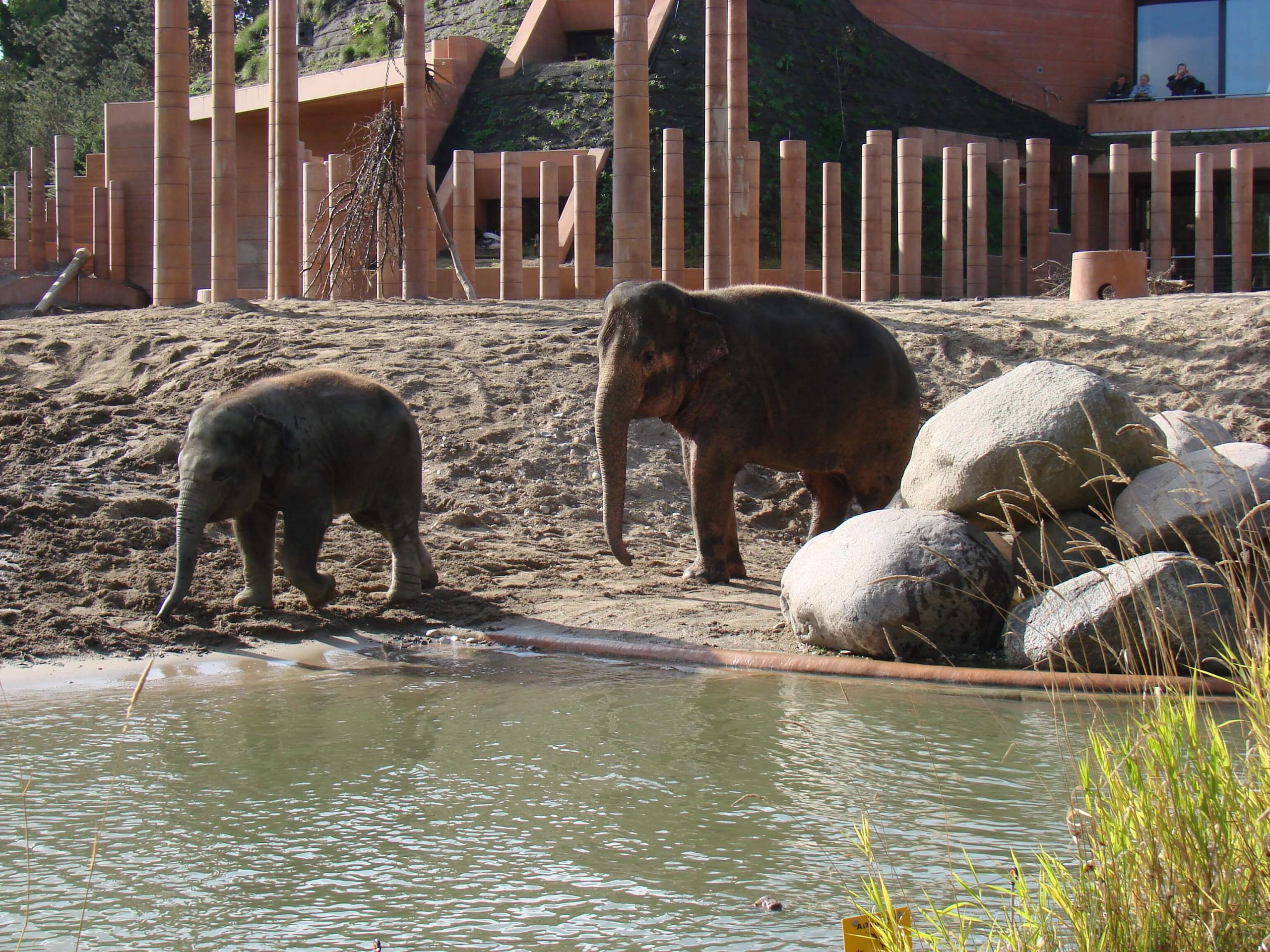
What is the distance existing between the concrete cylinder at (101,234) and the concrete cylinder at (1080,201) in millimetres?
24308

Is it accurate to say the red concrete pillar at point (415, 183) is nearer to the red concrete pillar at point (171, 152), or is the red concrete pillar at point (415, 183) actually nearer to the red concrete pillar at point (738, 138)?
the red concrete pillar at point (171, 152)

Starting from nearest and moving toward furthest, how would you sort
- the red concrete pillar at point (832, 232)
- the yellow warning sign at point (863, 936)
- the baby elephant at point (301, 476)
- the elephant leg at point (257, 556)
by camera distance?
1. the yellow warning sign at point (863, 936)
2. the baby elephant at point (301, 476)
3. the elephant leg at point (257, 556)
4. the red concrete pillar at point (832, 232)

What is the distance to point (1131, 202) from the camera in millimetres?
39750

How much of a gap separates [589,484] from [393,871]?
8250 mm

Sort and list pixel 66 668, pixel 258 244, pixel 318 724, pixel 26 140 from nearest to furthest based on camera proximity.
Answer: pixel 318 724
pixel 66 668
pixel 258 244
pixel 26 140

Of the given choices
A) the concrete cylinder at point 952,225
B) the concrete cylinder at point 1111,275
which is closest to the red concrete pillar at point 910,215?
the concrete cylinder at point 952,225

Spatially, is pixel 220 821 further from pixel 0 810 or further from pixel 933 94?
pixel 933 94

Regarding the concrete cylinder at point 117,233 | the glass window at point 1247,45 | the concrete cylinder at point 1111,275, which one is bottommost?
the concrete cylinder at point 1111,275

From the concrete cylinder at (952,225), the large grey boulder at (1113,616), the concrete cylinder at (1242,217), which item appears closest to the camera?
the large grey boulder at (1113,616)

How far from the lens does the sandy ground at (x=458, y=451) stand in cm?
930

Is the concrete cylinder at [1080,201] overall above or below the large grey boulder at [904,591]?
above

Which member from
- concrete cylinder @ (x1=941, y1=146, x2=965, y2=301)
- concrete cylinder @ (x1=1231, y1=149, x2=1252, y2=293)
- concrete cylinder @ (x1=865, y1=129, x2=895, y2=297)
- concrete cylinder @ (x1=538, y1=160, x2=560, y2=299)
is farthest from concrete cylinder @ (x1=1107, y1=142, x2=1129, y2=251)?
concrete cylinder @ (x1=538, y1=160, x2=560, y2=299)

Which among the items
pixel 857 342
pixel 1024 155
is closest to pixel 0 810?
pixel 857 342

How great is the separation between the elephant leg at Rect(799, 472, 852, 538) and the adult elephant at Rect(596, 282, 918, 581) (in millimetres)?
278
